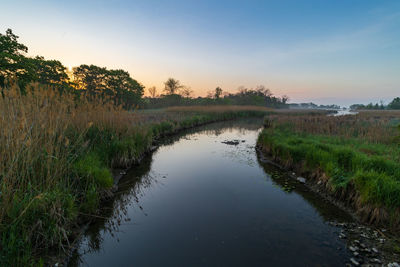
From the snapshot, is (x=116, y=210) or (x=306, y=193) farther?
(x=306, y=193)

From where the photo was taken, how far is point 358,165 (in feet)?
18.4

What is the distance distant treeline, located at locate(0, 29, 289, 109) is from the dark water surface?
4.02 metres

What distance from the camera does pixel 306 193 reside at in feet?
20.2

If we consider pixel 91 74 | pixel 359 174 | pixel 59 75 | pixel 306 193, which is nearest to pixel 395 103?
pixel 306 193

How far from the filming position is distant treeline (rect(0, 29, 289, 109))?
33.5 ft

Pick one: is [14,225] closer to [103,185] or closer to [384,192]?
[103,185]

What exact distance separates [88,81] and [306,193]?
5379 centimetres

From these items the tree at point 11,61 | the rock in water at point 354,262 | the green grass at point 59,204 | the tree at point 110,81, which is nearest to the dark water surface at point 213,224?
the rock in water at point 354,262

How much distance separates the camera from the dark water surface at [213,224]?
3496mm

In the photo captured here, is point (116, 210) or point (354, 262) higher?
point (354, 262)

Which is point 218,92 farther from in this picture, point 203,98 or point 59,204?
point 59,204

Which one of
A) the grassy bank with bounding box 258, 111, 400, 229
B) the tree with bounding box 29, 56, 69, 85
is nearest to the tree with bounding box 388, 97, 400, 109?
the grassy bank with bounding box 258, 111, 400, 229

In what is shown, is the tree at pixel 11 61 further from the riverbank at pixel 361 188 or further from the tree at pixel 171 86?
the tree at pixel 171 86

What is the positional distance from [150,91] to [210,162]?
78.3 metres
